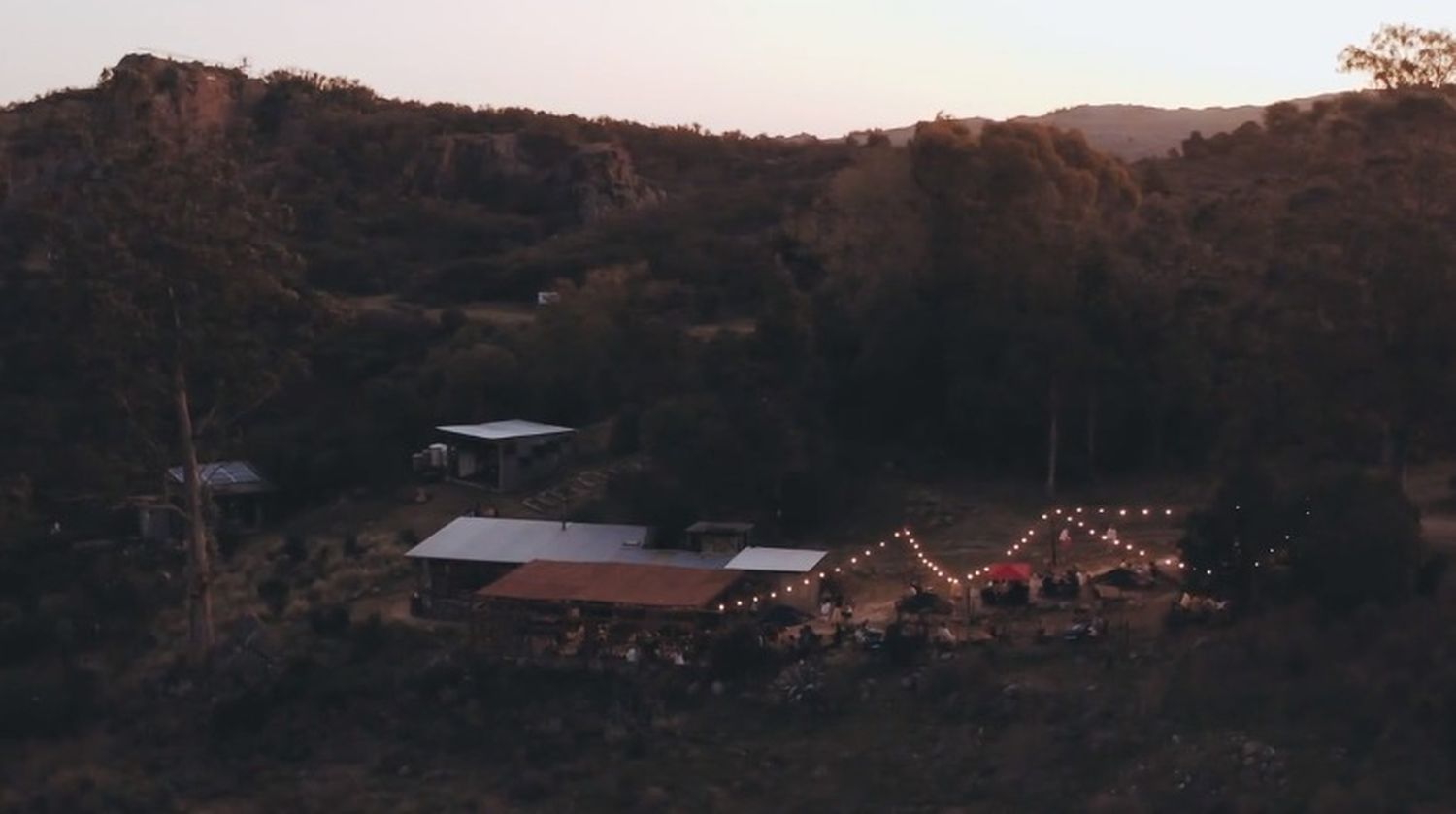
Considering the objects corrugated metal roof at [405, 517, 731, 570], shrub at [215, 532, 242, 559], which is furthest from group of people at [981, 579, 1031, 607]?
shrub at [215, 532, 242, 559]

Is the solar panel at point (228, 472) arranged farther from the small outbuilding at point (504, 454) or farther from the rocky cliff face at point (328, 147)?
the rocky cliff face at point (328, 147)

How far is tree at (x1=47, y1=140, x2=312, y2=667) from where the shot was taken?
28.5 m

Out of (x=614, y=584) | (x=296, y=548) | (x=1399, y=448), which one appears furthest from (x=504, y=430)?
(x=1399, y=448)

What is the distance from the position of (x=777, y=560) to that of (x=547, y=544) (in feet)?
14.6

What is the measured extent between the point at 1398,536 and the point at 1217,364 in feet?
35.8

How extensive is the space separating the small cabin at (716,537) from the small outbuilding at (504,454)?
8.49 metres

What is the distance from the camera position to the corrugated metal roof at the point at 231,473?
38156mm

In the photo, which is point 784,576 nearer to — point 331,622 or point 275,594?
point 331,622

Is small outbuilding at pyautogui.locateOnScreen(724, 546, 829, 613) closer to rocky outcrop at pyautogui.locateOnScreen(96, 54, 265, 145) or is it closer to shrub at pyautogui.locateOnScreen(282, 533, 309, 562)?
shrub at pyautogui.locateOnScreen(282, 533, 309, 562)

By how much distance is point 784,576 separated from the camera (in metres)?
27.7

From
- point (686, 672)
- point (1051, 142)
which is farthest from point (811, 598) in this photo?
point (1051, 142)

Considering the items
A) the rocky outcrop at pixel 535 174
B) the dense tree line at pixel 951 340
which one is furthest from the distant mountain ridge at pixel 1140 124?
the dense tree line at pixel 951 340

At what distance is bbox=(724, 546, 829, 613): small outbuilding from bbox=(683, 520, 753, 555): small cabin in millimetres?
1551

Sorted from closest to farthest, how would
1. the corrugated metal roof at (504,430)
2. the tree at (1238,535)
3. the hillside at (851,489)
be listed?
the hillside at (851,489) → the tree at (1238,535) → the corrugated metal roof at (504,430)
